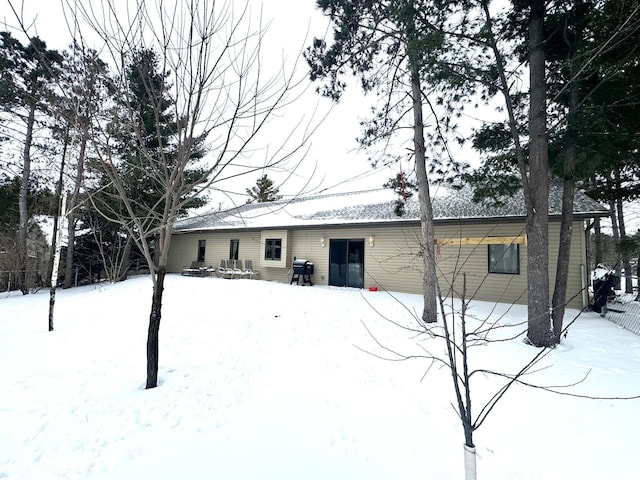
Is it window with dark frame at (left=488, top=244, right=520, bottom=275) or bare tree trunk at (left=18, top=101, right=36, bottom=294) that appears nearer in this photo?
window with dark frame at (left=488, top=244, right=520, bottom=275)

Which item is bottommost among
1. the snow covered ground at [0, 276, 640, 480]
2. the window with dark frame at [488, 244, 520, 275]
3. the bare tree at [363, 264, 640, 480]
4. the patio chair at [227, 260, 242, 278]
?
the snow covered ground at [0, 276, 640, 480]

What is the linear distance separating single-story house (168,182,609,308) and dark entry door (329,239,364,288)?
0.04 m

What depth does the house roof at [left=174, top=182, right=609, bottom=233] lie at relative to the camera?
27.3 ft

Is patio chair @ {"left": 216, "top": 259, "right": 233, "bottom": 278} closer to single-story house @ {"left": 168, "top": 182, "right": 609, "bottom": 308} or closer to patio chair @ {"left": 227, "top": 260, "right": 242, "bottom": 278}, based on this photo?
patio chair @ {"left": 227, "top": 260, "right": 242, "bottom": 278}

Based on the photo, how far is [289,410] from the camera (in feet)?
10.1

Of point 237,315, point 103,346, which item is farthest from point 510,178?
point 103,346

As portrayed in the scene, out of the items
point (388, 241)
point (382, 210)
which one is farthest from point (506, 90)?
point (382, 210)

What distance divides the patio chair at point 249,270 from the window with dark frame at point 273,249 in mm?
951

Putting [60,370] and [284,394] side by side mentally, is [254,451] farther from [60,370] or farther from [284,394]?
[60,370]

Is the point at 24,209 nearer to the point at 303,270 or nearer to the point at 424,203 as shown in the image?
the point at 303,270

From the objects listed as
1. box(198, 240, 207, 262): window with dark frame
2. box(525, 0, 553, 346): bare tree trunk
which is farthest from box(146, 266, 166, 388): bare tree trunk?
box(198, 240, 207, 262): window with dark frame

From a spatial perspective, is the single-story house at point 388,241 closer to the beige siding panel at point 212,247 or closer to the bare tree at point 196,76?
the beige siding panel at point 212,247

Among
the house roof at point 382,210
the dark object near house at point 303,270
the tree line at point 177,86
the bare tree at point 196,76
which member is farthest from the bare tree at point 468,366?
the dark object near house at point 303,270

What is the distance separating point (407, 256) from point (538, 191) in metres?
5.51
